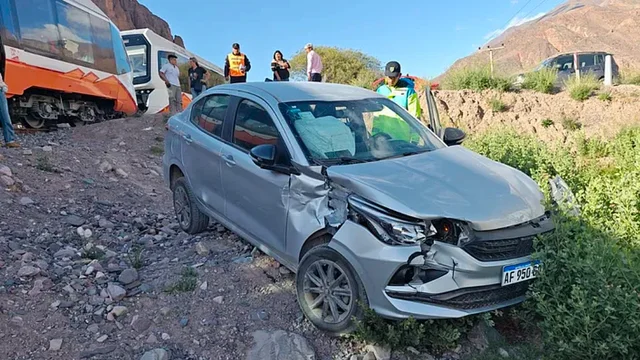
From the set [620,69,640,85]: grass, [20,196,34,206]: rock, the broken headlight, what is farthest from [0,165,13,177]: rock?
[620,69,640,85]: grass

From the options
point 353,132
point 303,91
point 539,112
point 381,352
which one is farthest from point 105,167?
point 539,112

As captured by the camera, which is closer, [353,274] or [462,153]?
[353,274]

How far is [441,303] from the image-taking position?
2.86 meters

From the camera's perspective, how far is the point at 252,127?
4.14 meters

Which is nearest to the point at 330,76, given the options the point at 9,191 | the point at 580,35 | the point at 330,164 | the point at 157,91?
the point at 157,91

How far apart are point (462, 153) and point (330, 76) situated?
77.9 ft

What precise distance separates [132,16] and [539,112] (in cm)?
4913

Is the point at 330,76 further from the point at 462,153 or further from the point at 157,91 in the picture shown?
the point at 462,153

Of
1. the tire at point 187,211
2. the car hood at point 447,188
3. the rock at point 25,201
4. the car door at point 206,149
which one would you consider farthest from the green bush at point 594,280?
the rock at point 25,201

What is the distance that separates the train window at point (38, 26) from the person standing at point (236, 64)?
375 centimetres

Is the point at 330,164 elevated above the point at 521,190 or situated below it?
above

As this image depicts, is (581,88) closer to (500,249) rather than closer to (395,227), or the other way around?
(500,249)

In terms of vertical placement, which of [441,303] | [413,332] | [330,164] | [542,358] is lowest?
[542,358]

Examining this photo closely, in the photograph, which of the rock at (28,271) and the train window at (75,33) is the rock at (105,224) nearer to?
the rock at (28,271)
